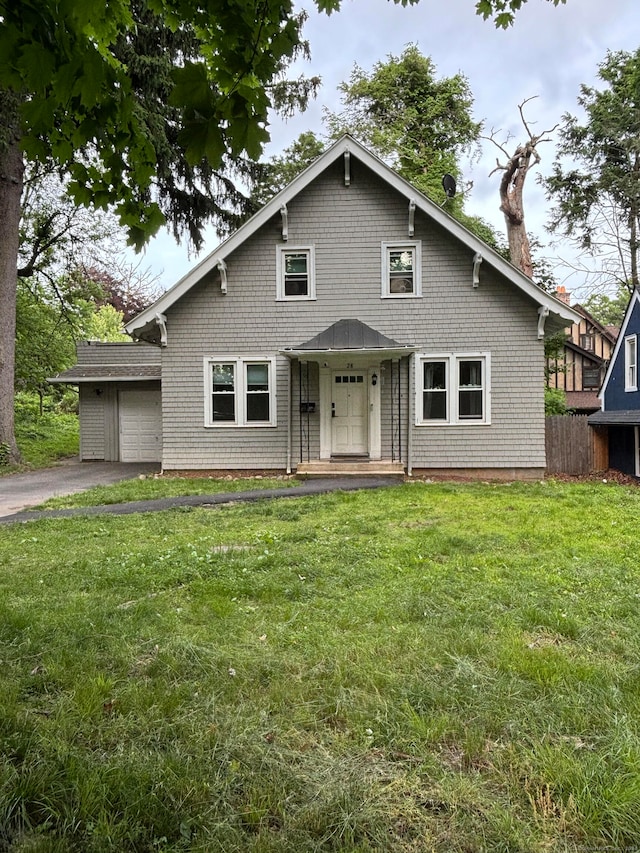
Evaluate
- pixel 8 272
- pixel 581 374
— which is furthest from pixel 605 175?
pixel 8 272

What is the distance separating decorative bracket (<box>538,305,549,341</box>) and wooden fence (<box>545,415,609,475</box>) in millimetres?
2886

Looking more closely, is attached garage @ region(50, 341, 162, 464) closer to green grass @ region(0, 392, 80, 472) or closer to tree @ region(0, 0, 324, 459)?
green grass @ region(0, 392, 80, 472)

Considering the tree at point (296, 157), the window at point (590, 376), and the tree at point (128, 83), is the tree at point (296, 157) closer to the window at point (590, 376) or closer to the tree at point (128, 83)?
the window at point (590, 376)

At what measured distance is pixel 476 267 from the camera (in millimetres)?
11594

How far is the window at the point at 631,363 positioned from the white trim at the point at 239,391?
1080cm

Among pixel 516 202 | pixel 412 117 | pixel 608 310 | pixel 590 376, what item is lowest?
pixel 590 376

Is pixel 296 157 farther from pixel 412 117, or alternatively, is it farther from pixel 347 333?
pixel 347 333

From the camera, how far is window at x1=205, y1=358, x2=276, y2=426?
Result: 12.3m

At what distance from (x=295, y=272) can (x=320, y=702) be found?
11.1 metres

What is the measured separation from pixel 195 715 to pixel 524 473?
11.0 metres

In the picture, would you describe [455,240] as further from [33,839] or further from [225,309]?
[33,839]

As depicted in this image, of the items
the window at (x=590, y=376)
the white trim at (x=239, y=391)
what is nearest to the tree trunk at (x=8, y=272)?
the white trim at (x=239, y=391)

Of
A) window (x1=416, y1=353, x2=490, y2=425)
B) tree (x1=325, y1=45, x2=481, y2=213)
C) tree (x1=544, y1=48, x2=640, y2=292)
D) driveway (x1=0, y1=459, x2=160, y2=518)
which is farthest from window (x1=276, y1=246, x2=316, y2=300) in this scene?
tree (x1=544, y1=48, x2=640, y2=292)

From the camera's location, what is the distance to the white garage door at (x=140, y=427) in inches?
623
